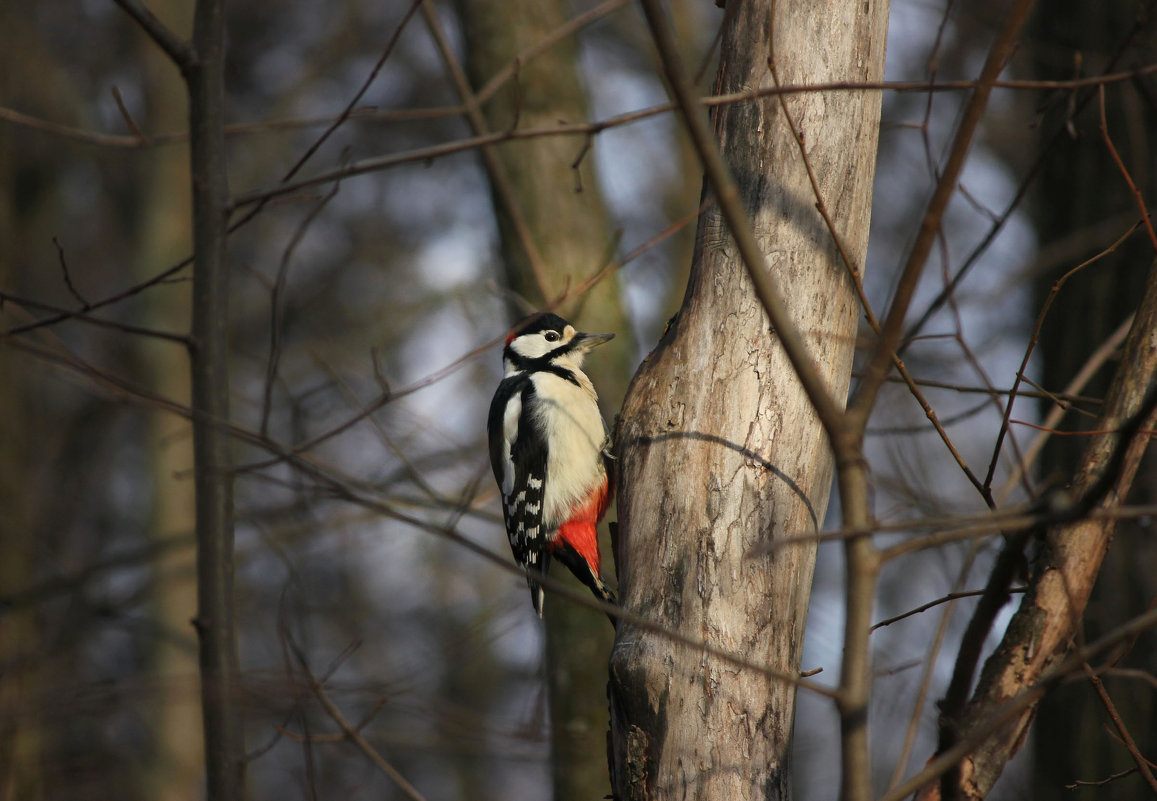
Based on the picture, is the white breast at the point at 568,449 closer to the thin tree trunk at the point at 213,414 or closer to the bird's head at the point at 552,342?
the bird's head at the point at 552,342

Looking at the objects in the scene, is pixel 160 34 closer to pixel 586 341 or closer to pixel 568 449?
pixel 568 449

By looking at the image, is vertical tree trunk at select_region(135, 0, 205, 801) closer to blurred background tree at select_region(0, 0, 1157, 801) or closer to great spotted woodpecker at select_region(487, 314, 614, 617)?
blurred background tree at select_region(0, 0, 1157, 801)

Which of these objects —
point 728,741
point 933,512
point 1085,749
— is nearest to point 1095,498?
point 728,741

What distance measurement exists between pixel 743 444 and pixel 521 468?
Result: 5.90ft

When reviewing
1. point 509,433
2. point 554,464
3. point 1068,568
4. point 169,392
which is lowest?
point 1068,568

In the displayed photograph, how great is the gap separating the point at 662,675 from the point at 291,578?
3.00 ft

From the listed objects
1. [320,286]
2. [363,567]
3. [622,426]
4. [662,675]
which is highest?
[320,286]

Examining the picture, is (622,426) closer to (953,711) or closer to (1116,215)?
(953,711)

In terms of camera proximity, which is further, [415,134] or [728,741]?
[415,134]

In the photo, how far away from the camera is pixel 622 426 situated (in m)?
2.41

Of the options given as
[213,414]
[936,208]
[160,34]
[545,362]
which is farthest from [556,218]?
[936,208]

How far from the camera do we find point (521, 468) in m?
3.81

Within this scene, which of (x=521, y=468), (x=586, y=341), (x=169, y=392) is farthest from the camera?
(x=169, y=392)

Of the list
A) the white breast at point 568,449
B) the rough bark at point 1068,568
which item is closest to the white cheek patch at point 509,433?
the white breast at point 568,449
